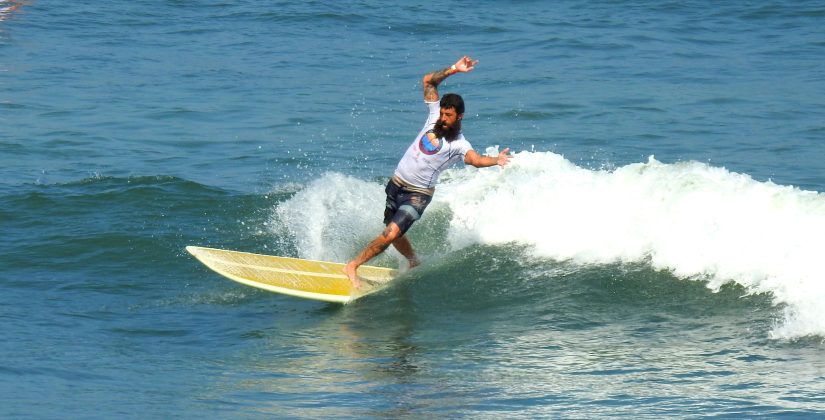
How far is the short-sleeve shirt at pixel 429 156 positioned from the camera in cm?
952

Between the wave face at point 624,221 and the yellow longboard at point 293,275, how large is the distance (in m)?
0.92

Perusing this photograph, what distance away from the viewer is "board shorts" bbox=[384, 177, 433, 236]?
9781 mm

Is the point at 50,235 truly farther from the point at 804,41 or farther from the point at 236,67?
the point at 804,41

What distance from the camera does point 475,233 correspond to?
1167 cm

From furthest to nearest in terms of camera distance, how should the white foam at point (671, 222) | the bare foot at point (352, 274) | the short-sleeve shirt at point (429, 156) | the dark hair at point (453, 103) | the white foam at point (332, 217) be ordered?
the white foam at point (332, 217)
the bare foot at point (352, 274)
the white foam at point (671, 222)
the short-sleeve shirt at point (429, 156)
the dark hair at point (453, 103)

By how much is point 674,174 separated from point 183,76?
12.6 m

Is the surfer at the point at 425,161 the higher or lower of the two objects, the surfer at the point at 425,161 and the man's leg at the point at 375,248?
the higher

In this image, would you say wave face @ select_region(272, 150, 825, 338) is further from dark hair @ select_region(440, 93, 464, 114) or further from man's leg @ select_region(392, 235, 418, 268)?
dark hair @ select_region(440, 93, 464, 114)

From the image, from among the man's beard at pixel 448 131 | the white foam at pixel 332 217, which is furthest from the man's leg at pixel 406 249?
the man's beard at pixel 448 131

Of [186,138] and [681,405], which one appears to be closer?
[681,405]

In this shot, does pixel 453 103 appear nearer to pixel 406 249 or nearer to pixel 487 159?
pixel 487 159

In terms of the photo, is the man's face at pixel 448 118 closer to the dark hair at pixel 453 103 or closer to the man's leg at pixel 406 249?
the dark hair at pixel 453 103

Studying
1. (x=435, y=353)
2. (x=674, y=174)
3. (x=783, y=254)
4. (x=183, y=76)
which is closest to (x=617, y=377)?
(x=435, y=353)

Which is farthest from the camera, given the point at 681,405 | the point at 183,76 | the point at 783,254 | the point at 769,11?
the point at 769,11
